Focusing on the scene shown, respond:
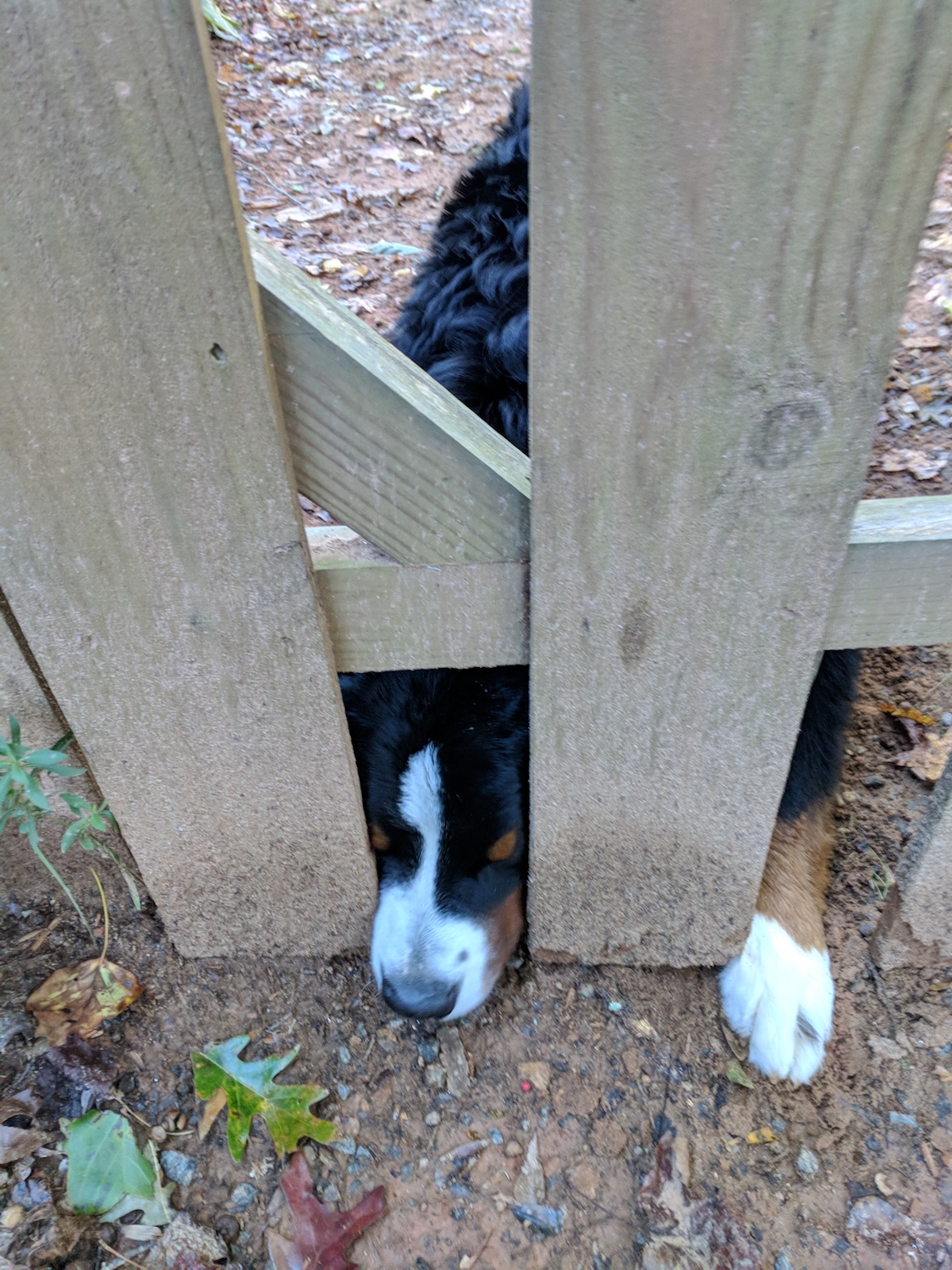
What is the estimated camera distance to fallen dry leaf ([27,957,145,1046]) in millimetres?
1845

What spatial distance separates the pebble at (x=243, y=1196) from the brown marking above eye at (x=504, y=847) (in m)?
0.77

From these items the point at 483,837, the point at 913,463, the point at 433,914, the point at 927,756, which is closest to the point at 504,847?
the point at 483,837

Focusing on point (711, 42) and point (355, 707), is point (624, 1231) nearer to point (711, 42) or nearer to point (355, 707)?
point (355, 707)

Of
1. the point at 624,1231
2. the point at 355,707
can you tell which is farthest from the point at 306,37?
the point at 624,1231

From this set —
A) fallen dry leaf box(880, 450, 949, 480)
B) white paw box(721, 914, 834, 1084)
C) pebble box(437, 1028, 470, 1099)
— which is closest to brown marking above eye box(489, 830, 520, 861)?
pebble box(437, 1028, 470, 1099)

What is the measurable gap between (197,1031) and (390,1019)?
414 millimetres

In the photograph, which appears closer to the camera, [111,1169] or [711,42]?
[711,42]

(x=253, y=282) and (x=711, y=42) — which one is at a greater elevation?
(x=711, y=42)

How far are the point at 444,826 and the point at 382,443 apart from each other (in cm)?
96

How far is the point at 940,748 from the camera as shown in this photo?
7.55ft

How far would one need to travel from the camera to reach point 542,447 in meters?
1.17

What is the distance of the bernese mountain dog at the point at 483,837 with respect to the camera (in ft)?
6.05

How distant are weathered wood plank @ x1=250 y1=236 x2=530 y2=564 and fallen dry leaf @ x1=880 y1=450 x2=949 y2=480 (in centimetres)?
203

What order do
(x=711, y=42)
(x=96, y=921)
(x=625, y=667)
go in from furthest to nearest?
1. (x=96, y=921)
2. (x=625, y=667)
3. (x=711, y=42)
